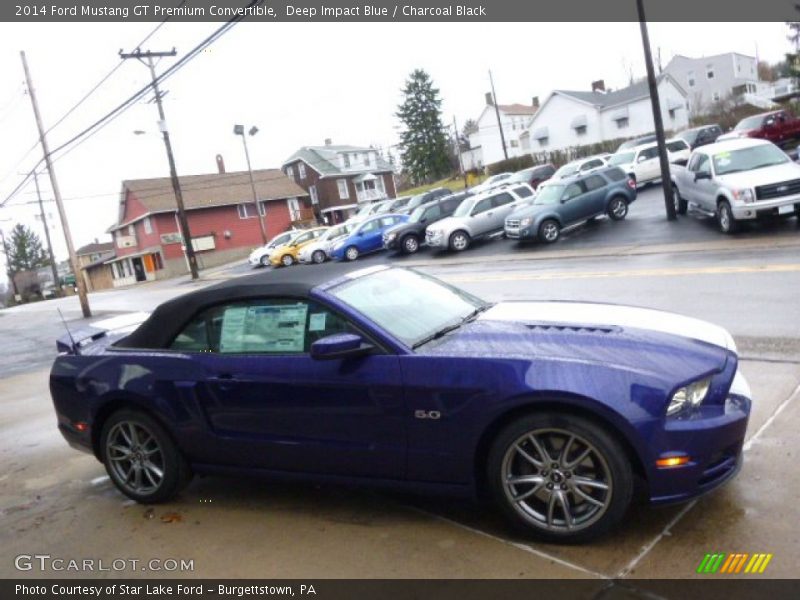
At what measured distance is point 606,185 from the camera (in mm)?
20641

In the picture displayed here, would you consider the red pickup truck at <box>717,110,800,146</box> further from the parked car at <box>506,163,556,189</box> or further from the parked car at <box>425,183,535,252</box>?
the parked car at <box>425,183,535,252</box>

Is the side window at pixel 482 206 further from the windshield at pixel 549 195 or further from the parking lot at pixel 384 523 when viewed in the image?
the parking lot at pixel 384 523

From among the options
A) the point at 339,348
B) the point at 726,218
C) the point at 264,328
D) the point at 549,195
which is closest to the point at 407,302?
the point at 339,348

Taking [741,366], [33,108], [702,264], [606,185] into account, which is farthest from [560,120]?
[741,366]

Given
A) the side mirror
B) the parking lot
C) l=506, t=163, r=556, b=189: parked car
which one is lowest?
the parking lot

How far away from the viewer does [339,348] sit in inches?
142

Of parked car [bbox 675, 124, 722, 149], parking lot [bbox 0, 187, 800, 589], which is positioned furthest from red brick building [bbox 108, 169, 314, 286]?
parking lot [bbox 0, 187, 800, 589]

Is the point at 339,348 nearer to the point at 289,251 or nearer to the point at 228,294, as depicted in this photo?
the point at 228,294

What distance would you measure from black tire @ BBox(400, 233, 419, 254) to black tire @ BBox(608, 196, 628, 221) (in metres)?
7.63

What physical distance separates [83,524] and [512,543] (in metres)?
2.95

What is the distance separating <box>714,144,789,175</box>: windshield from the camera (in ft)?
47.3

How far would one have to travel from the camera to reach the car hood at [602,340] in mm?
3320

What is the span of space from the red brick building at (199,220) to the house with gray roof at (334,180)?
8.73 m

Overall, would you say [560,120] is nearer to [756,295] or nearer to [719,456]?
[756,295]
